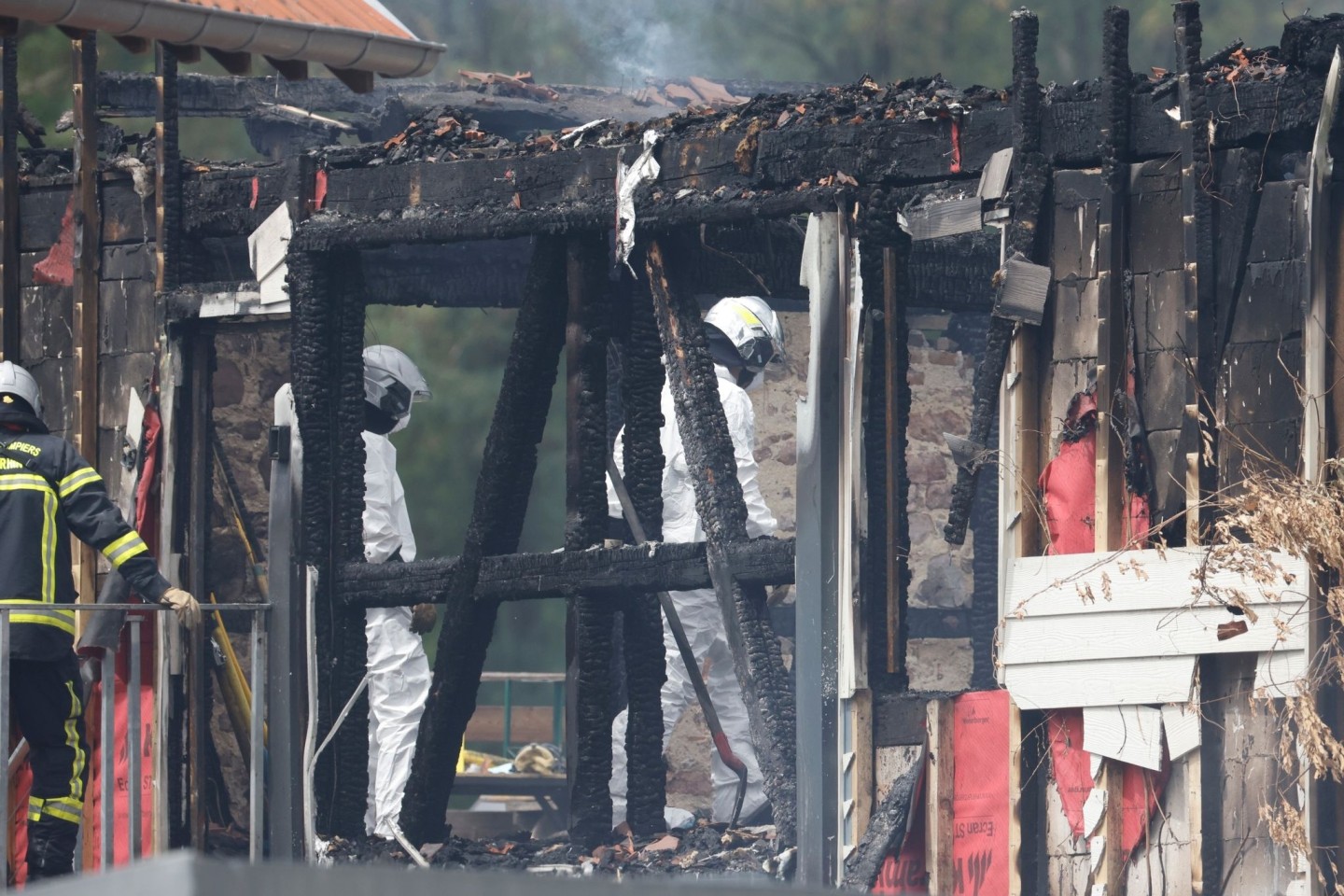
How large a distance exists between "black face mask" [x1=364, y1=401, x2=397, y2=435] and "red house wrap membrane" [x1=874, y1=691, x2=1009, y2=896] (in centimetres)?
391

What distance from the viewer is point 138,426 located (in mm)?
10289

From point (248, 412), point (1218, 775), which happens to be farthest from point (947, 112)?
point (248, 412)

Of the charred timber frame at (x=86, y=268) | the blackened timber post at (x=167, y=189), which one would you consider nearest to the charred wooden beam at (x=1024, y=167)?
the blackened timber post at (x=167, y=189)

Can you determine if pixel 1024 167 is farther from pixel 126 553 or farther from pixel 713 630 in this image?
pixel 713 630

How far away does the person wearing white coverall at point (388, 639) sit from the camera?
35.5 feet

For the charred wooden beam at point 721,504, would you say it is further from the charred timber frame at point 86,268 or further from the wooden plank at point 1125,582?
the charred timber frame at point 86,268

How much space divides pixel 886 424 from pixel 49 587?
10.3 ft

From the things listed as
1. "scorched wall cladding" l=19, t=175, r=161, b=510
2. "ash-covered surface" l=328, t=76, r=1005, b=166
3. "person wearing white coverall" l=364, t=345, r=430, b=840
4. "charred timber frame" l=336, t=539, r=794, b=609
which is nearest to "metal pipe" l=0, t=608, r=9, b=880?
"charred timber frame" l=336, t=539, r=794, b=609

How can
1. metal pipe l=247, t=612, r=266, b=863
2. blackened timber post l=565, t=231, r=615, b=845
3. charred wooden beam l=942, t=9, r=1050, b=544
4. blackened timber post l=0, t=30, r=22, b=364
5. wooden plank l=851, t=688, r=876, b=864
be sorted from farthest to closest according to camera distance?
blackened timber post l=0, t=30, r=22, b=364 → blackened timber post l=565, t=231, r=615, b=845 → metal pipe l=247, t=612, r=266, b=863 → wooden plank l=851, t=688, r=876, b=864 → charred wooden beam l=942, t=9, r=1050, b=544

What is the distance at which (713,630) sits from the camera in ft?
37.8

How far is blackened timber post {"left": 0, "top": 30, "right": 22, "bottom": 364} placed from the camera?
1052 centimetres

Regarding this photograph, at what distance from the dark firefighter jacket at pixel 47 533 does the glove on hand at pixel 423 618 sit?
2.71 meters

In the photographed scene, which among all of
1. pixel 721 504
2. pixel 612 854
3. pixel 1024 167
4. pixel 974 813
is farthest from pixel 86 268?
pixel 974 813

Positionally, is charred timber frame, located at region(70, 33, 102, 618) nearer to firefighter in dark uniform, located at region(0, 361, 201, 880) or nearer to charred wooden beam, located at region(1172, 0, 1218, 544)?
firefighter in dark uniform, located at region(0, 361, 201, 880)
